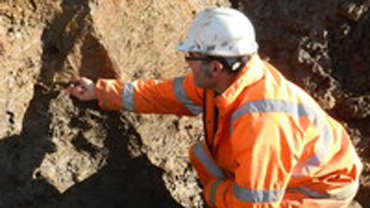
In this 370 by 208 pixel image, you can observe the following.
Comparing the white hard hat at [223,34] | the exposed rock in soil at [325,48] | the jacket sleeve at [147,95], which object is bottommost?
the exposed rock in soil at [325,48]

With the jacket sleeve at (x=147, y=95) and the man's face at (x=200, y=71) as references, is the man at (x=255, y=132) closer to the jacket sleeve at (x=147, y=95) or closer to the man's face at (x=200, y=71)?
the man's face at (x=200, y=71)

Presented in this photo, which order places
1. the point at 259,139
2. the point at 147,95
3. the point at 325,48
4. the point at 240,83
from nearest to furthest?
the point at 259,139 → the point at 240,83 → the point at 147,95 → the point at 325,48

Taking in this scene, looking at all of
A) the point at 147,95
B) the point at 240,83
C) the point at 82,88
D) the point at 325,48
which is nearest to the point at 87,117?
the point at 82,88

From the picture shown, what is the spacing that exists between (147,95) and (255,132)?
93 centimetres

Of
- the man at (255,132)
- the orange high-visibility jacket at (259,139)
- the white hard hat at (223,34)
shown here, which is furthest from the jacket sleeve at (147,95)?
the white hard hat at (223,34)

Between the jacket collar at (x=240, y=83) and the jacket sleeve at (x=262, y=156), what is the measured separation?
4.6 inches

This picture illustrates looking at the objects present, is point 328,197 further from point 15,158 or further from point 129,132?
point 15,158

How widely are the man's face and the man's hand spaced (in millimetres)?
813

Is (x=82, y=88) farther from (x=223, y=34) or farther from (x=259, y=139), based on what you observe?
(x=259, y=139)

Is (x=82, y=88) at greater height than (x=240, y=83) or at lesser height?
greater

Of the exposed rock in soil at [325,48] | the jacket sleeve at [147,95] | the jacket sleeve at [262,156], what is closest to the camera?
the jacket sleeve at [262,156]

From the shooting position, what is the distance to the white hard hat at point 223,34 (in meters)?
2.63

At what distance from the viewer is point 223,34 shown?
2633 millimetres

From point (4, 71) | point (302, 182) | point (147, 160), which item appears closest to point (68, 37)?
point (4, 71)
